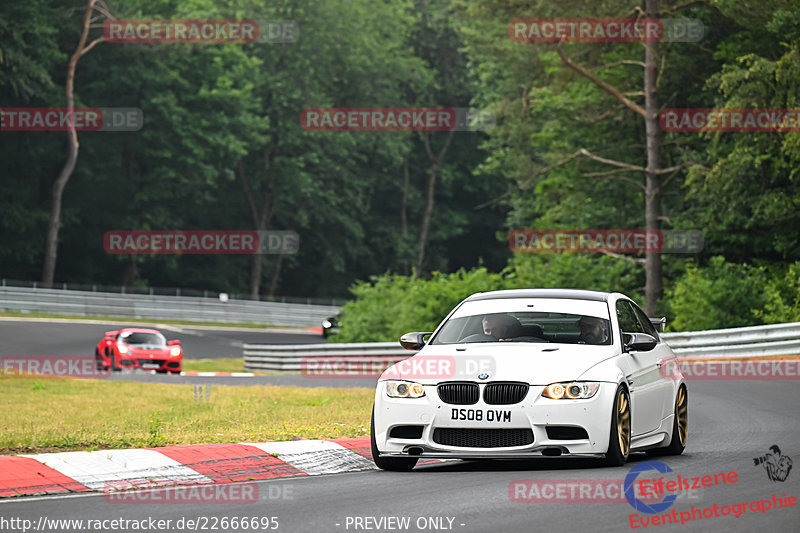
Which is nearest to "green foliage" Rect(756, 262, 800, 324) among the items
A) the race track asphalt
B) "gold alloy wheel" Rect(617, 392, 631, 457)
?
the race track asphalt

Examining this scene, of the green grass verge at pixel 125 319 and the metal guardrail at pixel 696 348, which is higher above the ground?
the metal guardrail at pixel 696 348

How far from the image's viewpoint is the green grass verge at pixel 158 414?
1259 cm

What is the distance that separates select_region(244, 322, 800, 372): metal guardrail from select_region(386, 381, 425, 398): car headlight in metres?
16.6

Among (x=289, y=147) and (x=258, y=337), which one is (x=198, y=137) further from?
(x=258, y=337)

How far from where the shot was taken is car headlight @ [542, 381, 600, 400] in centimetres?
1016

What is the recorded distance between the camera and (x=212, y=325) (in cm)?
6219

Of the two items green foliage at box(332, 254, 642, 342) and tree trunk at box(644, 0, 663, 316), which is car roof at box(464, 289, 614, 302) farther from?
tree trunk at box(644, 0, 663, 316)

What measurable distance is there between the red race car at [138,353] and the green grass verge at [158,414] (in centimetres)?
716

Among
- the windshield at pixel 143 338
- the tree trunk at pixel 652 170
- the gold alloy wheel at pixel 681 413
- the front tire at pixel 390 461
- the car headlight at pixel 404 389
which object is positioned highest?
the tree trunk at pixel 652 170

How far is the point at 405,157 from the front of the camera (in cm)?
8981

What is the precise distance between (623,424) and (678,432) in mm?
1474

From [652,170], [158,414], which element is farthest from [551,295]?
[652,170]

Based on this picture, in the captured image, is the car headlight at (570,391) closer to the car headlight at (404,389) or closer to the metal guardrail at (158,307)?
the car headlight at (404,389)

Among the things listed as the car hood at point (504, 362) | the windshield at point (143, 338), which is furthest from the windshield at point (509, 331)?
the windshield at point (143, 338)
